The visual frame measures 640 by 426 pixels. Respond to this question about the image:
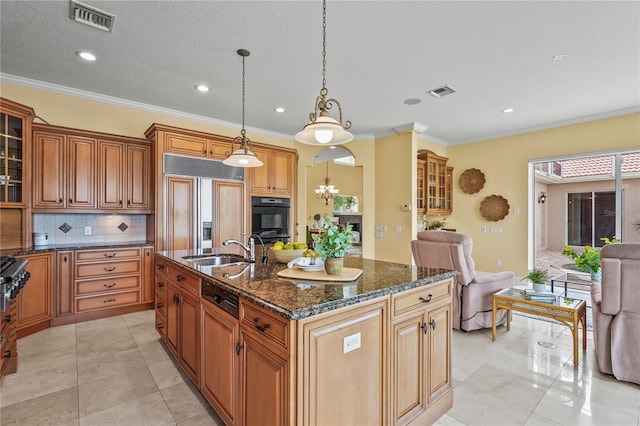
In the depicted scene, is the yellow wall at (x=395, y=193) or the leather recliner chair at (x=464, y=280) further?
the yellow wall at (x=395, y=193)

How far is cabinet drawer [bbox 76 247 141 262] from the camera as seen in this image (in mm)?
3592

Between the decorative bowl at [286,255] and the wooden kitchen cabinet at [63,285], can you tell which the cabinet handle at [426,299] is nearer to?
the decorative bowl at [286,255]

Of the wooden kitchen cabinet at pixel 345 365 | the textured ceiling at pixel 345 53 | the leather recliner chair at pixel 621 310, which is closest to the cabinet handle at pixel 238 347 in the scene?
the wooden kitchen cabinet at pixel 345 365

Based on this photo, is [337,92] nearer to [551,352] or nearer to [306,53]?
[306,53]

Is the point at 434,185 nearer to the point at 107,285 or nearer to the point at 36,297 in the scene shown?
the point at 107,285

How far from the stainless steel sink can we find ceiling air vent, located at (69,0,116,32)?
78.8 inches

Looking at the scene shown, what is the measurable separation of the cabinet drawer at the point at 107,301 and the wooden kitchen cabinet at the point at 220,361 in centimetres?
251

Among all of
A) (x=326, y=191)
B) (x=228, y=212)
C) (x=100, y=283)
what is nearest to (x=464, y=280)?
(x=228, y=212)

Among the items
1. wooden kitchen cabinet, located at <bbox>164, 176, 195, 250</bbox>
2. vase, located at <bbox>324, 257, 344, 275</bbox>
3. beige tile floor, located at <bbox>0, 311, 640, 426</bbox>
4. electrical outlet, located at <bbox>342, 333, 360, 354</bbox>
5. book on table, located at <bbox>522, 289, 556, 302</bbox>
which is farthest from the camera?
wooden kitchen cabinet, located at <bbox>164, 176, 195, 250</bbox>

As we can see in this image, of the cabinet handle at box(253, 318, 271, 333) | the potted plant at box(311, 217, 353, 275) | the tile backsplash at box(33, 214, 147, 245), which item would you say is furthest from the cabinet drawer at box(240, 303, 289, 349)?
the tile backsplash at box(33, 214, 147, 245)

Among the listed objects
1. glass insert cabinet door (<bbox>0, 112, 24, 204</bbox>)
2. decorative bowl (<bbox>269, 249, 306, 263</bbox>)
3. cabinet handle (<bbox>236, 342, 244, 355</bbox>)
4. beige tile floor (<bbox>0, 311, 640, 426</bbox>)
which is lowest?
beige tile floor (<bbox>0, 311, 640, 426</bbox>)

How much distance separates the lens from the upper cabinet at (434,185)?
6.19 meters

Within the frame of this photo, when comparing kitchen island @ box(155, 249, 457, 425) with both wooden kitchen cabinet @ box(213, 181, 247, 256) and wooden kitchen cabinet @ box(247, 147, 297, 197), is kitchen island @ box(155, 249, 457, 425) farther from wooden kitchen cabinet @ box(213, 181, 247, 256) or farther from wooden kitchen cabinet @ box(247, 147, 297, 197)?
wooden kitchen cabinet @ box(247, 147, 297, 197)

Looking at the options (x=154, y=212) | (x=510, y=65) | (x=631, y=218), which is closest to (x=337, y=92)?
(x=510, y=65)
